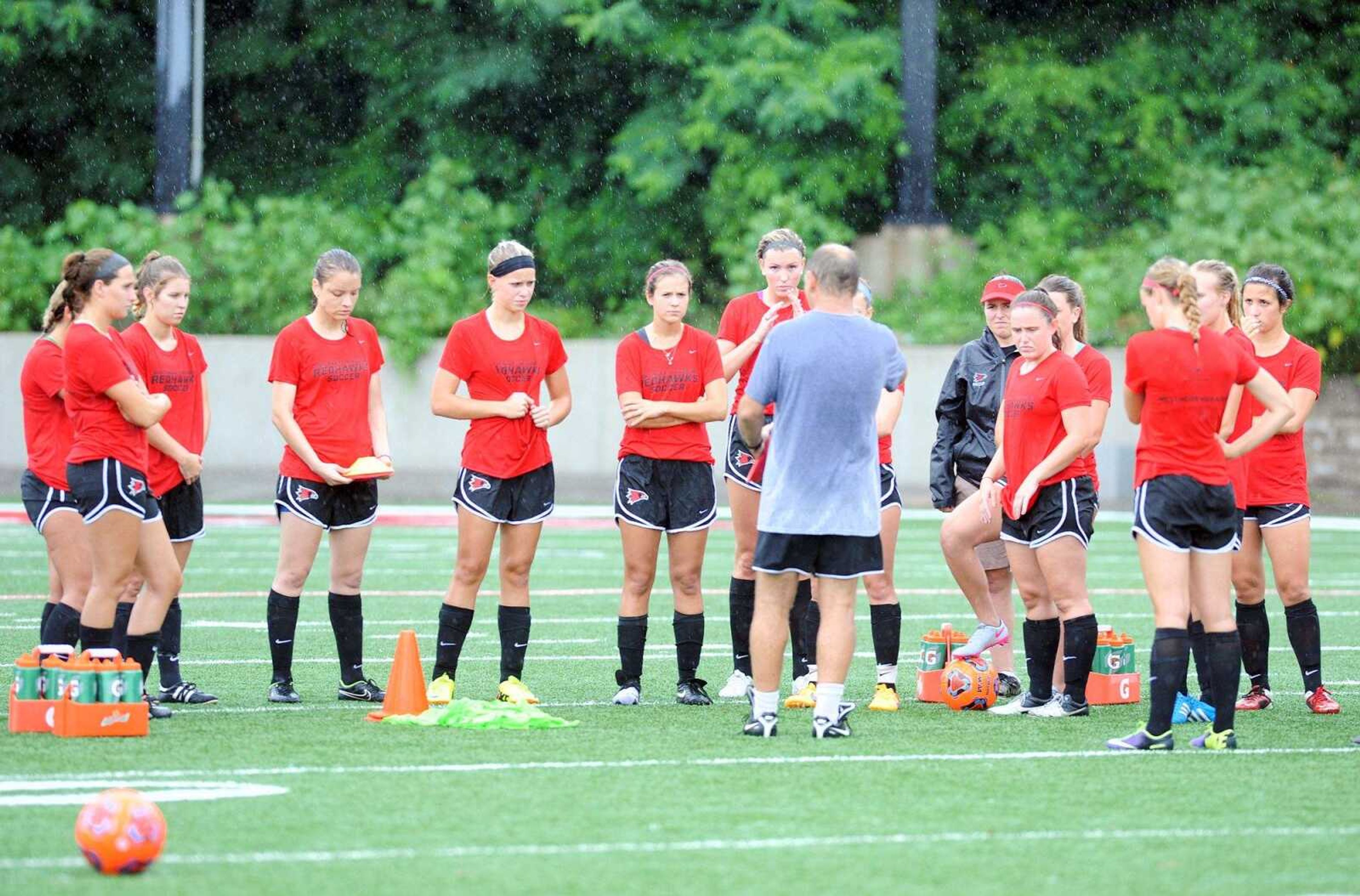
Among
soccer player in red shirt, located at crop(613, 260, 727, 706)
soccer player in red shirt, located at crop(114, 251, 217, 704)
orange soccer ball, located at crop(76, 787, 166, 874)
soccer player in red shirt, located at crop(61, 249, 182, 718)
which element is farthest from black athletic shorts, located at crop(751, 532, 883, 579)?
orange soccer ball, located at crop(76, 787, 166, 874)

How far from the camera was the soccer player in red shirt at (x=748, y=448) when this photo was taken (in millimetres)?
8945

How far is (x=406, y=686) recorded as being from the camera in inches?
326

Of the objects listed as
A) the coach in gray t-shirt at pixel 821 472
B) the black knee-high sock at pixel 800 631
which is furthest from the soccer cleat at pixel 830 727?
the black knee-high sock at pixel 800 631

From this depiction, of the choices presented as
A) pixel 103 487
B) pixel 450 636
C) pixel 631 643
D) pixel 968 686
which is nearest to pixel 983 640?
pixel 968 686

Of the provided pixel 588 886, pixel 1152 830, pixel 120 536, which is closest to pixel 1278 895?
pixel 1152 830

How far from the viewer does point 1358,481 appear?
2672 cm

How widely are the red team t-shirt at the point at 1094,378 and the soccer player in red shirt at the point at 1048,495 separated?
13 cm

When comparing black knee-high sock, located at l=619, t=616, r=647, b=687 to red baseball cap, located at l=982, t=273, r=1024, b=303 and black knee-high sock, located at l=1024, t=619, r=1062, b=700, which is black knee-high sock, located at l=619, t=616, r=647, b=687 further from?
red baseball cap, located at l=982, t=273, r=1024, b=303

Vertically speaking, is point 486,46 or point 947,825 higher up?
point 486,46

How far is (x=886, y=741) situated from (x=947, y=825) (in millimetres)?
1754

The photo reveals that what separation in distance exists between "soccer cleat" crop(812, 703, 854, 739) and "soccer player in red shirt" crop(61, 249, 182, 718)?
9.46 ft

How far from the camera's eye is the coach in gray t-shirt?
7.68m

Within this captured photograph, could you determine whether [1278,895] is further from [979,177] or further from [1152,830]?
[979,177]

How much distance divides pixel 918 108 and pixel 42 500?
22437 mm
